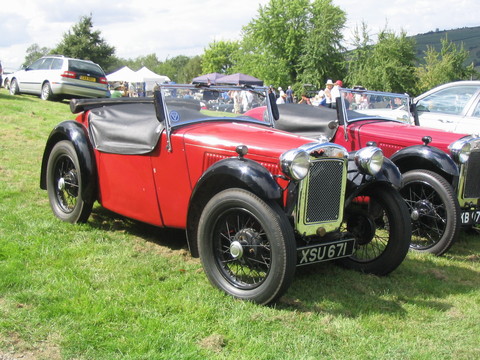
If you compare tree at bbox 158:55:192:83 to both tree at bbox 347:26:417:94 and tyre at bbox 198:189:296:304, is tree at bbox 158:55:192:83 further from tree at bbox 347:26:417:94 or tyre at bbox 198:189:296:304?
tyre at bbox 198:189:296:304

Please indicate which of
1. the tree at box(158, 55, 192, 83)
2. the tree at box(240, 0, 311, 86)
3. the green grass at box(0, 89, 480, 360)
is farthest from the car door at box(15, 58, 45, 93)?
the tree at box(158, 55, 192, 83)

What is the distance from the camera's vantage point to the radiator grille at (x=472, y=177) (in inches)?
219

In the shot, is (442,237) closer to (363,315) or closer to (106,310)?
(363,315)

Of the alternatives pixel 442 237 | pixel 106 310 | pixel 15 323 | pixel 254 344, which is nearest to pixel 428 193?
pixel 442 237

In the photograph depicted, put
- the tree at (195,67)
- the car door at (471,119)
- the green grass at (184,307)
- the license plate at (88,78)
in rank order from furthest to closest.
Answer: the tree at (195,67) → the license plate at (88,78) → the car door at (471,119) → the green grass at (184,307)

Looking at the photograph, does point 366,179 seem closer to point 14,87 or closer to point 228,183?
point 228,183

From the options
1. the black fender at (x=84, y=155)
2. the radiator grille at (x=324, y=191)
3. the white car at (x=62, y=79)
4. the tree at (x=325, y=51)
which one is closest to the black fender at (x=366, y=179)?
the radiator grille at (x=324, y=191)

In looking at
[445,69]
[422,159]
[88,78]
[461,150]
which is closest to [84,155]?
[422,159]

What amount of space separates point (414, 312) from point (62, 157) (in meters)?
3.77

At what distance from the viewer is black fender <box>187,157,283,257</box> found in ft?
11.4

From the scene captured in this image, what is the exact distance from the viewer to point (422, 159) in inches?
215

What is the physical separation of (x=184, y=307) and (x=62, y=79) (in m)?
13.0

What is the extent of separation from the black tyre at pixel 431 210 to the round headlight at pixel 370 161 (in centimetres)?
127

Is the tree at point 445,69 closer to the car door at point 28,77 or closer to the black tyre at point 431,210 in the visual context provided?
the car door at point 28,77
